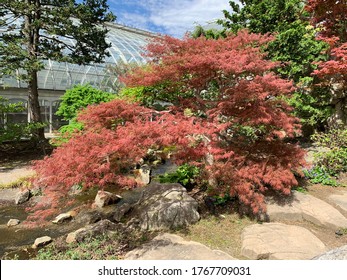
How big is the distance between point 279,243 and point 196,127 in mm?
2746

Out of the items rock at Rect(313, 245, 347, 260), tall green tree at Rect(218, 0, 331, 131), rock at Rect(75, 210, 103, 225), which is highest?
tall green tree at Rect(218, 0, 331, 131)

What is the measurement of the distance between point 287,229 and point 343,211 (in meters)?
2.05

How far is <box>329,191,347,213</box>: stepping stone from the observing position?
21.1ft

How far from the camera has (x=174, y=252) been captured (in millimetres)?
4543

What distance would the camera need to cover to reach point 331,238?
5.25m

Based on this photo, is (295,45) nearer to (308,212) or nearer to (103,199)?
(308,212)

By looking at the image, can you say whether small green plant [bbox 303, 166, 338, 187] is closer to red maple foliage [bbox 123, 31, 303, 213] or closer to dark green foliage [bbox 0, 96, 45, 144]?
red maple foliage [bbox 123, 31, 303, 213]

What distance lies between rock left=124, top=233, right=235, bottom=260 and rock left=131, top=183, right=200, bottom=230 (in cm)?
88

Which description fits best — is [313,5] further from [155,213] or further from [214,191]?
[155,213]

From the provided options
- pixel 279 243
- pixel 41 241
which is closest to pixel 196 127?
pixel 279 243

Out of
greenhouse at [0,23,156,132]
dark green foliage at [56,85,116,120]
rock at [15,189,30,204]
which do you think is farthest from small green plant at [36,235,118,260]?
greenhouse at [0,23,156,132]

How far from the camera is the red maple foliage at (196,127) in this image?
15.3 ft
